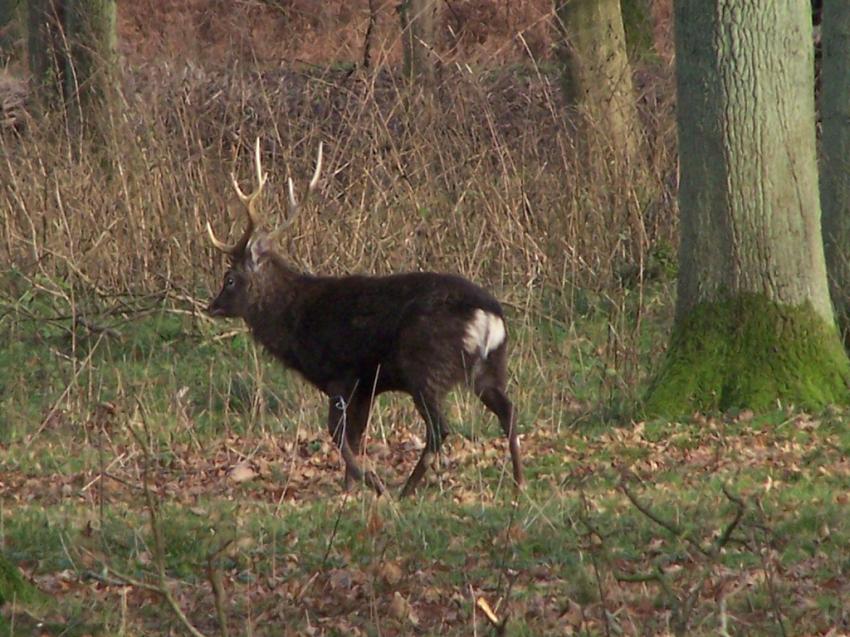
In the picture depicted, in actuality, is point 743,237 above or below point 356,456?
above

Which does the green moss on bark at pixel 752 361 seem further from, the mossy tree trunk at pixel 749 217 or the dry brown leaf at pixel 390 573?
the dry brown leaf at pixel 390 573

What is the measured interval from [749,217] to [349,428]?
2644 mm

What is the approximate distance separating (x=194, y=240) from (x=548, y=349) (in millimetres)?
3063

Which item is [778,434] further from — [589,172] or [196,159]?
[196,159]

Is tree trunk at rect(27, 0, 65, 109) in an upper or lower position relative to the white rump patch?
upper

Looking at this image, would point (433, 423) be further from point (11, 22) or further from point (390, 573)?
point (11, 22)

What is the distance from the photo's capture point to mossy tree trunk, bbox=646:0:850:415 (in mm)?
9688

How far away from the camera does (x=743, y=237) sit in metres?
9.73

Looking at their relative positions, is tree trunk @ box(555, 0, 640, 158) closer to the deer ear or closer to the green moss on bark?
the green moss on bark

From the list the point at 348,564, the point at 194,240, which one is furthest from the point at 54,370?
the point at 348,564

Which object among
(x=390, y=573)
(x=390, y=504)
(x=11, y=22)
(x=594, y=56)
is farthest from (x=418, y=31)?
(x=390, y=573)

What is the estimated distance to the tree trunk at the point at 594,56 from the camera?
47.6 feet

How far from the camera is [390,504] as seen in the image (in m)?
7.55

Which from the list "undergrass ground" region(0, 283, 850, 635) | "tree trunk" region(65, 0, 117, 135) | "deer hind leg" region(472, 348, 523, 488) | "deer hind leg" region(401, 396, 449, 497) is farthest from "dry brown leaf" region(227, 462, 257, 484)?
"tree trunk" region(65, 0, 117, 135)
